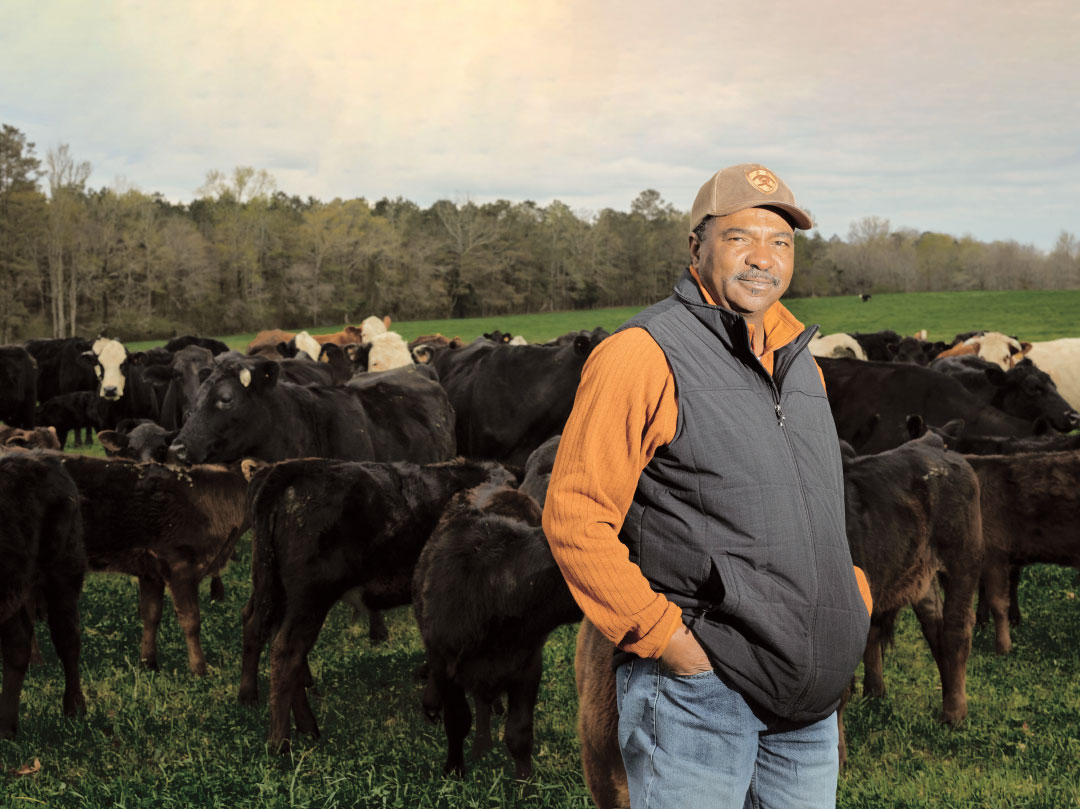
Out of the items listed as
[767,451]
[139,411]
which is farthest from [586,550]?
[139,411]

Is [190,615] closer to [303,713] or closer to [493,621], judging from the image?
[303,713]

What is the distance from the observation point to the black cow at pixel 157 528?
6.59m

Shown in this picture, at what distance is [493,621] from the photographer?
4.59m

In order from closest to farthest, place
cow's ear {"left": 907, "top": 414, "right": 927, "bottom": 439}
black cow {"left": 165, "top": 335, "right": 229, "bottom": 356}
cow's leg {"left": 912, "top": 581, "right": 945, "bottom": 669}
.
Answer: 1. cow's leg {"left": 912, "top": 581, "right": 945, "bottom": 669}
2. cow's ear {"left": 907, "top": 414, "right": 927, "bottom": 439}
3. black cow {"left": 165, "top": 335, "right": 229, "bottom": 356}

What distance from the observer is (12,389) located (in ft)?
63.5

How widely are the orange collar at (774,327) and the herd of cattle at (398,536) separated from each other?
4.24ft

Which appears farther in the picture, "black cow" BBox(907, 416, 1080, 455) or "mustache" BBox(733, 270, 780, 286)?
"black cow" BBox(907, 416, 1080, 455)

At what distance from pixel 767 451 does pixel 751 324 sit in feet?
1.19

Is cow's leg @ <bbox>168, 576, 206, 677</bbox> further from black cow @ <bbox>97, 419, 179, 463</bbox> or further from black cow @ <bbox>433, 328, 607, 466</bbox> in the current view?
black cow @ <bbox>433, 328, 607, 466</bbox>

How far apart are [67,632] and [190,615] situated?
3.15 ft

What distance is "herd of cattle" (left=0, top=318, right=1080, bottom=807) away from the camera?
4.63 meters

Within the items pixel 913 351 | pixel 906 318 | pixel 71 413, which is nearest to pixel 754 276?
pixel 71 413

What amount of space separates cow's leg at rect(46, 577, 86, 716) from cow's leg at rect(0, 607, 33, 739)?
0.21 meters

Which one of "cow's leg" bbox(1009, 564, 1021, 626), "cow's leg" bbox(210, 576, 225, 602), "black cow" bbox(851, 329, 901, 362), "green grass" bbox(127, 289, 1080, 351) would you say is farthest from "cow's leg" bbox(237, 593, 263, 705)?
"green grass" bbox(127, 289, 1080, 351)
